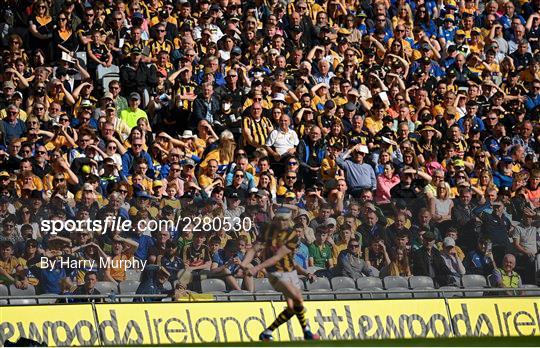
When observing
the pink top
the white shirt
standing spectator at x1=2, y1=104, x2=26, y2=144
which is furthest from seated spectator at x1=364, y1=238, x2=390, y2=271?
standing spectator at x1=2, y1=104, x2=26, y2=144

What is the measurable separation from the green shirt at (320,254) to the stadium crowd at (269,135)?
15 mm

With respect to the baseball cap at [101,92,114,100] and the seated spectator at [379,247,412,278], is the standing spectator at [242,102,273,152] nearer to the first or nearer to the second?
the baseball cap at [101,92,114,100]

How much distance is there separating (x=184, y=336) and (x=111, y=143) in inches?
158

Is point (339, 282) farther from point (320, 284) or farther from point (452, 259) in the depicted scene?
point (452, 259)

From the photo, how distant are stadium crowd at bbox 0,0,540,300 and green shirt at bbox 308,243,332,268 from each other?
15 mm

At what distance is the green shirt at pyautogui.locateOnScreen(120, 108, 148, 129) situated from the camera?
19047mm

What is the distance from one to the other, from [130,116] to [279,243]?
4.49m

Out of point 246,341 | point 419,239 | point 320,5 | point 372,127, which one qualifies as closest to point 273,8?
point 320,5

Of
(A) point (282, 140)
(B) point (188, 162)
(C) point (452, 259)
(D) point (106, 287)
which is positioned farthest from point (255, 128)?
(D) point (106, 287)

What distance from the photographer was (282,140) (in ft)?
63.8

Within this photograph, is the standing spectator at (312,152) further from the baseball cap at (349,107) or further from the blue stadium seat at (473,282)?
the blue stadium seat at (473,282)

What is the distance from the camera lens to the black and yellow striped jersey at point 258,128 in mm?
19328

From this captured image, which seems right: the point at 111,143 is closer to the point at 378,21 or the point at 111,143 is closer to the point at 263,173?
the point at 263,173

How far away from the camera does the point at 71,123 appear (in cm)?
1844
